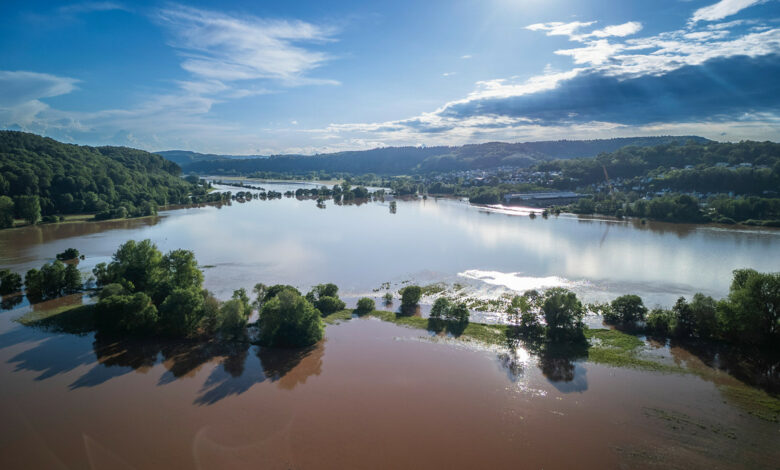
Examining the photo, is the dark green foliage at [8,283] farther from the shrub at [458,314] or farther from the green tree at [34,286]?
the shrub at [458,314]

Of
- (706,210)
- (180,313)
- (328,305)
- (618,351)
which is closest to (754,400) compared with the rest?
(618,351)

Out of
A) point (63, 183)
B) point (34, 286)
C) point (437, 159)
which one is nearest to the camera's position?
point (34, 286)

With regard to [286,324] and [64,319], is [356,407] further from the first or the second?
[64,319]

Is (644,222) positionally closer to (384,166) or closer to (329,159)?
(384,166)

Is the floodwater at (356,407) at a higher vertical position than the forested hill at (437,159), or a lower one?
lower

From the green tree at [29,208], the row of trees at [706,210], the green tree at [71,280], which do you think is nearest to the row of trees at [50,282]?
the green tree at [71,280]
